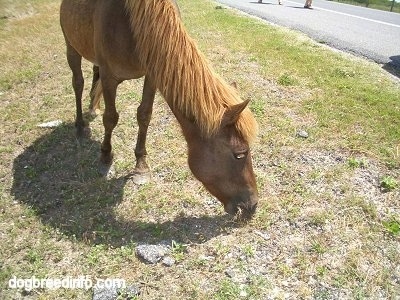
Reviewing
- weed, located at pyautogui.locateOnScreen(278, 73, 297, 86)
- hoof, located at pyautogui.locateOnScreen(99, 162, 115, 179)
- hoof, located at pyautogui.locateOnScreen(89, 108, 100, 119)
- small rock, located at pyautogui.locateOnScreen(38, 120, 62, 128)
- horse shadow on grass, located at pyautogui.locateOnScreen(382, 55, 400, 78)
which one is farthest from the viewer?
horse shadow on grass, located at pyautogui.locateOnScreen(382, 55, 400, 78)

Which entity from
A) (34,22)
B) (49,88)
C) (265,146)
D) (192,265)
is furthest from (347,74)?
(34,22)

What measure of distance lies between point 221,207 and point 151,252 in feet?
2.94

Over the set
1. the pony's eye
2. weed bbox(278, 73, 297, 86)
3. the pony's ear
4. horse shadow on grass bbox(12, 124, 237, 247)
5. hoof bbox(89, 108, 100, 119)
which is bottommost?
horse shadow on grass bbox(12, 124, 237, 247)

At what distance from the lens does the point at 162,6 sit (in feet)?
9.84

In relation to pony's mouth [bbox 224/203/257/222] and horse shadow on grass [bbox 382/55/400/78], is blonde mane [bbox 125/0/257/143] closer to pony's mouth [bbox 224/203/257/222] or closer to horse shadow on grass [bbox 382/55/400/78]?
pony's mouth [bbox 224/203/257/222]

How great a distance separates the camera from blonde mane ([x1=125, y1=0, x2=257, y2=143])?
2736 mm

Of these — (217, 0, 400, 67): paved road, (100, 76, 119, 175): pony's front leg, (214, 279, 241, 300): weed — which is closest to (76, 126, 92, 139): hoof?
(100, 76, 119, 175): pony's front leg

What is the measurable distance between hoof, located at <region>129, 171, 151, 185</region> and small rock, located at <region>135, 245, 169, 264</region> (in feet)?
3.55

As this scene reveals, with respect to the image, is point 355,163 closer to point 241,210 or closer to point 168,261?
point 241,210

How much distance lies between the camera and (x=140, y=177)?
13.0 ft

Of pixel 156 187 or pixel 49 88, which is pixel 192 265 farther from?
pixel 49 88

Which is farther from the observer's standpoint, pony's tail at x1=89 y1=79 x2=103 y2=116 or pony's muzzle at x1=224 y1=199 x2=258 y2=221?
pony's tail at x1=89 y1=79 x2=103 y2=116

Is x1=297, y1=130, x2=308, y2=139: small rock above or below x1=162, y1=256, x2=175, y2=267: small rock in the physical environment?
above

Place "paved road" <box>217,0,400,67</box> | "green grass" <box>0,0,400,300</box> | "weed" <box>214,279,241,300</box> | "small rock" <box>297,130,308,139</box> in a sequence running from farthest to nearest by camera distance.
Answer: "paved road" <box>217,0,400,67</box> → "small rock" <box>297,130,308,139</box> → "green grass" <box>0,0,400,300</box> → "weed" <box>214,279,241,300</box>
